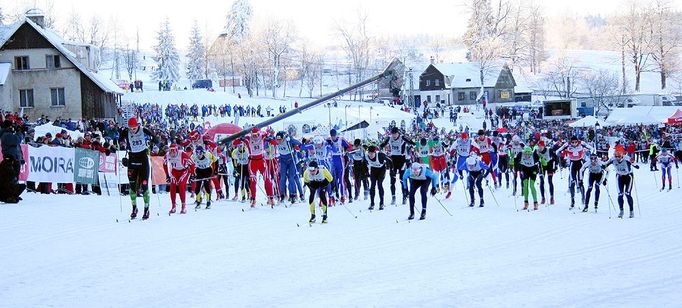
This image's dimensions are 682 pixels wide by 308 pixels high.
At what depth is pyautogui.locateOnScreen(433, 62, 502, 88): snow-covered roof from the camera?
8975cm

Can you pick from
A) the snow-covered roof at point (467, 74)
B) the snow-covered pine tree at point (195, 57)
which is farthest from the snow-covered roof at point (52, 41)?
the snow-covered pine tree at point (195, 57)

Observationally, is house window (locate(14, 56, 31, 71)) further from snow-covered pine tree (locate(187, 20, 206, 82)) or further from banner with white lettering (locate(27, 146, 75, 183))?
snow-covered pine tree (locate(187, 20, 206, 82))

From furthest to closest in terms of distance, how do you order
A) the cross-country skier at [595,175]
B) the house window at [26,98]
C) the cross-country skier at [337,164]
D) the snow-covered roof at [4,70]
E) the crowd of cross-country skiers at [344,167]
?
the house window at [26,98], the snow-covered roof at [4,70], the cross-country skier at [337,164], the cross-country skier at [595,175], the crowd of cross-country skiers at [344,167]

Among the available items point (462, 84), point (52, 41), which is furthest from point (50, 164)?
point (462, 84)

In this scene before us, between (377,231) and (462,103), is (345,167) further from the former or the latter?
(462,103)

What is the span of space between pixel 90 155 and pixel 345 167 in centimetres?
768

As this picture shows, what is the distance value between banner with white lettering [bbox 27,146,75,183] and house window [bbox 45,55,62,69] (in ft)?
87.4

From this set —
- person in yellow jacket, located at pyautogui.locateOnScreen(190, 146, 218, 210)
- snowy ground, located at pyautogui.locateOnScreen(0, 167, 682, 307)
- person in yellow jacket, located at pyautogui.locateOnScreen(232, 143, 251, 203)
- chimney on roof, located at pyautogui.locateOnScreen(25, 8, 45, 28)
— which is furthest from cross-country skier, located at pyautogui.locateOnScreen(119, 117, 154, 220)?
chimney on roof, located at pyautogui.locateOnScreen(25, 8, 45, 28)

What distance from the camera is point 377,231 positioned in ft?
47.7

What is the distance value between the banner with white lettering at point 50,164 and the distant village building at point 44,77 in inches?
1017

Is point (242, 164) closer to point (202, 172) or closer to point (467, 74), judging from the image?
point (202, 172)

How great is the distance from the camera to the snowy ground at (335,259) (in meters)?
8.95

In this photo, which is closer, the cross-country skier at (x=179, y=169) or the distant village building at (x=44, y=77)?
the cross-country skier at (x=179, y=169)

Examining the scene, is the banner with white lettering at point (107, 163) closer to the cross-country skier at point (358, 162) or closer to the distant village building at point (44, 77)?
the cross-country skier at point (358, 162)
